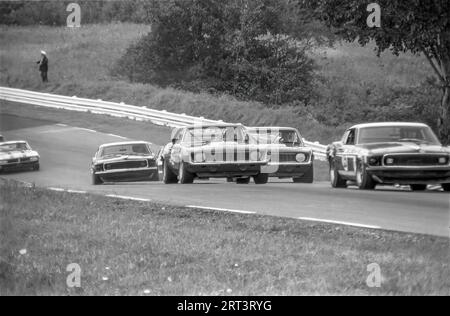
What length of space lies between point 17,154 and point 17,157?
2.5 inches

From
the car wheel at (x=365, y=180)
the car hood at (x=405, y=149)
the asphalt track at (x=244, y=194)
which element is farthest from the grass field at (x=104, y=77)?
the car hood at (x=405, y=149)

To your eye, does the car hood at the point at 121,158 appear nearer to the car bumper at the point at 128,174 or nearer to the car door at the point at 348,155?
the car bumper at the point at 128,174

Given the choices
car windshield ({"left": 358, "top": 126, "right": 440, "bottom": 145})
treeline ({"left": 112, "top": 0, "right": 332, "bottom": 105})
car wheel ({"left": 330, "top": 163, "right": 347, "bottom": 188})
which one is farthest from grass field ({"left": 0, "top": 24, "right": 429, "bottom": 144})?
car windshield ({"left": 358, "top": 126, "right": 440, "bottom": 145})

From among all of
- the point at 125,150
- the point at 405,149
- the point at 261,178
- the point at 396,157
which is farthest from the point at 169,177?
the point at 405,149

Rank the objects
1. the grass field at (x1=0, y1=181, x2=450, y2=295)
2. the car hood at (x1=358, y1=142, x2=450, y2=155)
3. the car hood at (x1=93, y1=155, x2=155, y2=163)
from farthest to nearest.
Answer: the car hood at (x1=93, y1=155, x2=155, y2=163) < the car hood at (x1=358, y1=142, x2=450, y2=155) < the grass field at (x1=0, y1=181, x2=450, y2=295)

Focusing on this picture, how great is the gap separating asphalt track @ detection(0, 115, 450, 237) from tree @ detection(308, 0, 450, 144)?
25.8ft

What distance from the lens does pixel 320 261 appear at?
8.73 meters

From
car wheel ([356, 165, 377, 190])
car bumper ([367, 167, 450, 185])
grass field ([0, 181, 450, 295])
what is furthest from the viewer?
car wheel ([356, 165, 377, 190])

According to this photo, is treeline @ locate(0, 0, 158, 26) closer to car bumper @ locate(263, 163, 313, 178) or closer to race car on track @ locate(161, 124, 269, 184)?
race car on track @ locate(161, 124, 269, 184)

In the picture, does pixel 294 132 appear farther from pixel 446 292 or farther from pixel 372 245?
pixel 446 292

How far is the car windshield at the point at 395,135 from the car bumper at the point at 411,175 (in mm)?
1021

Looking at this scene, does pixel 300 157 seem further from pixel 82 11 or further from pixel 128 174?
pixel 82 11

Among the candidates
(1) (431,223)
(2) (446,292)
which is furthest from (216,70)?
(2) (446,292)

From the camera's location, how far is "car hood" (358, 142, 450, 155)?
51.5 feet
